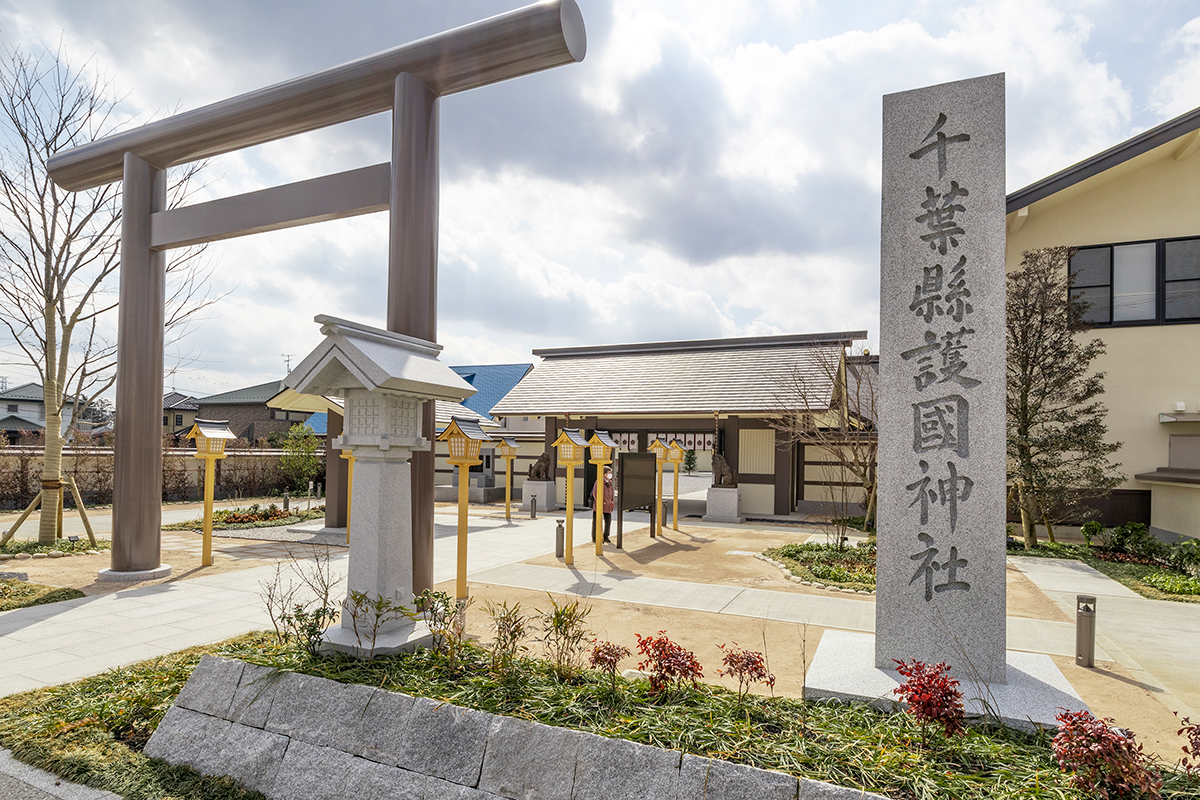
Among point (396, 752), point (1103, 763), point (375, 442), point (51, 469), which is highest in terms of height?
point (375, 442)

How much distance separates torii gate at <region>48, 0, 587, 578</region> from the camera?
644 cm

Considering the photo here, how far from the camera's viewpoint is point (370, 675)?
423 cm

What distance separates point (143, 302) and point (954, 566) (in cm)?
1005

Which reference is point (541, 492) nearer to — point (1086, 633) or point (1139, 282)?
point (1139, 282)

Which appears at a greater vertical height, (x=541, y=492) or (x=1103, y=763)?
(x=1103, y=763)

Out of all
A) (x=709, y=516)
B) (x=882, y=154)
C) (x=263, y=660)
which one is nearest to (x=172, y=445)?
(x=709, y=516)

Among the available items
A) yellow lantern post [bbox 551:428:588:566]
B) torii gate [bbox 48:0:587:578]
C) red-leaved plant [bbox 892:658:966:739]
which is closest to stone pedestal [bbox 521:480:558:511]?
yellow lantern post [bbox 551:428:588:566]

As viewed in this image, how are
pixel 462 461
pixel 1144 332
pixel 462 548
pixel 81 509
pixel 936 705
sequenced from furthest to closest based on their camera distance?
pixel 1144 332, pixel 81 509, pixel 462 461, pixel 462 548, pixel 936 705

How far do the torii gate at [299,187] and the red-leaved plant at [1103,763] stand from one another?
17.2ft

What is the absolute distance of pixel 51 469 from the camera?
1090cm

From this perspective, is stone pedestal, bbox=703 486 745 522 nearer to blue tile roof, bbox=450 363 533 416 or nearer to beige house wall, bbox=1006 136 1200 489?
beige house wall, bbox=1006 136 1200 489

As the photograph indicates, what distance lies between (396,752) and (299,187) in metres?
6.23

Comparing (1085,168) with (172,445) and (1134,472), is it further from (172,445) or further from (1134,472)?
(172,445)

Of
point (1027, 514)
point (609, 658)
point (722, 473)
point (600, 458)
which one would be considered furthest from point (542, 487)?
point (609, 658)
